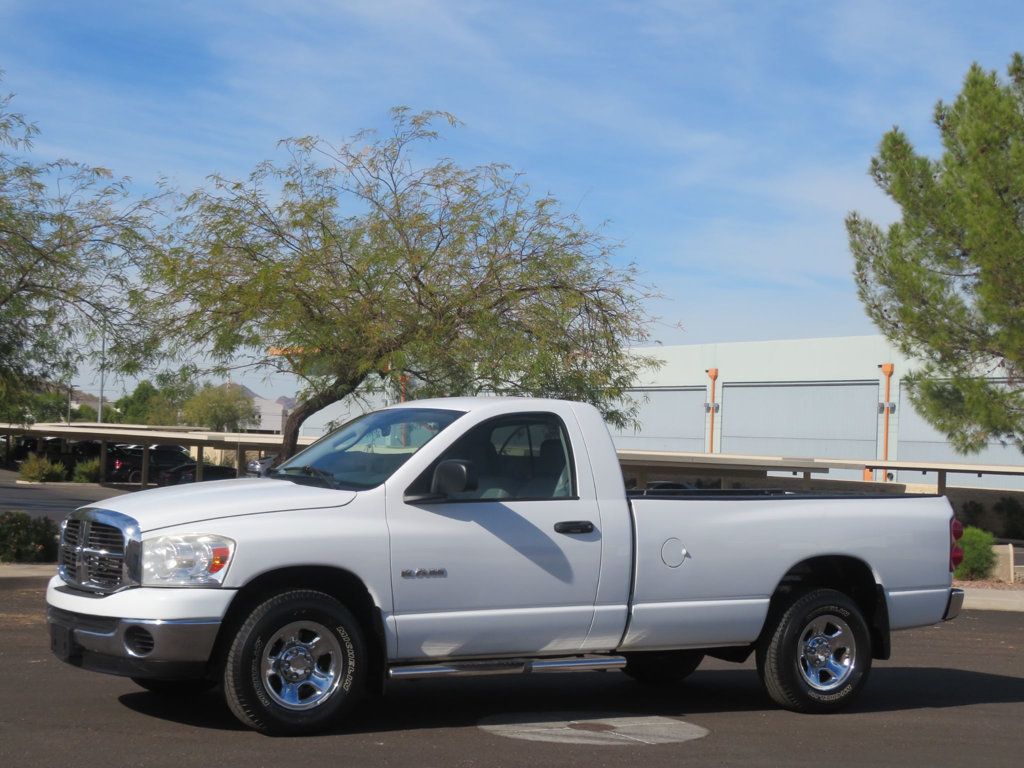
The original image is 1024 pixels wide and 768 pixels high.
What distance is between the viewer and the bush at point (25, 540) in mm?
16594

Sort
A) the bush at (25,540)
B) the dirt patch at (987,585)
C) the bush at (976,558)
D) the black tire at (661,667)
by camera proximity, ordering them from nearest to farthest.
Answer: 1. the black tire at (661,667)
2. the bush at (25,540)
3. the dirt patch at (987,585)
4. the bush at (976,558)

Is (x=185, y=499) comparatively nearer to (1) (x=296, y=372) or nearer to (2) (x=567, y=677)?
(2) (x=567, y=677)

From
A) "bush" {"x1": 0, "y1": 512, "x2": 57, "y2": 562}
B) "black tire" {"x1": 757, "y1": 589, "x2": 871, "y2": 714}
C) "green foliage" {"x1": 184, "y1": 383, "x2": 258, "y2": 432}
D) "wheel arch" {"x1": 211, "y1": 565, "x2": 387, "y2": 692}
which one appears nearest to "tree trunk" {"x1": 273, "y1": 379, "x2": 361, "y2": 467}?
"bush" {"x1": 0, "y1": 512, "x2": 57, "y2": 562}

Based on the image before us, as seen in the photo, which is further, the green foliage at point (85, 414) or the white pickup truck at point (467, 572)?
the green foliage at point (85, 414)

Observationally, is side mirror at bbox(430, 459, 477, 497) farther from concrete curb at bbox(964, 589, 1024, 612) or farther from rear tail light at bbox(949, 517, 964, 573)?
Answer: concrete curb at bbox(964, 589, 1024, 612)

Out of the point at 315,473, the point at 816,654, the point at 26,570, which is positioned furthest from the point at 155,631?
the point at 26,570

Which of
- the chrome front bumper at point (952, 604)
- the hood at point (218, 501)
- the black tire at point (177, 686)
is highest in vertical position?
the hood at point (218, 501)

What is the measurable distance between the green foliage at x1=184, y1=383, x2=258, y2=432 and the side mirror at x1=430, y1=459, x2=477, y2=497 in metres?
87.1

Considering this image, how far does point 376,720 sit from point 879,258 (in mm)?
18044

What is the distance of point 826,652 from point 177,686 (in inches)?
174

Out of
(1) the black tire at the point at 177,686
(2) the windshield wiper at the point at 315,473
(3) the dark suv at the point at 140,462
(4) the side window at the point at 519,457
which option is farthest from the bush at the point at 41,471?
(4) the side window at the point at 519,457

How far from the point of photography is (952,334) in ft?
75.2

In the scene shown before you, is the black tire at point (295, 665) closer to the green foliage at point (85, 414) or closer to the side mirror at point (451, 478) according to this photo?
the side mirror at point (451, 478)

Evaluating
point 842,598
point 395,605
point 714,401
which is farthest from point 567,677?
point 714,401
